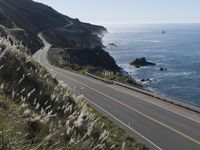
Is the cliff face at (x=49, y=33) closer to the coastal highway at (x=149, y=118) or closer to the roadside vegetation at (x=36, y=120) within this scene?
the coastal highway at (x=149, y=118)

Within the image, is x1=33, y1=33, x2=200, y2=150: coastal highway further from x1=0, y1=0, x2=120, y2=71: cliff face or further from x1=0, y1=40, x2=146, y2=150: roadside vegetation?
x1=0, y1=0, x2=120, y2=71: cliff face

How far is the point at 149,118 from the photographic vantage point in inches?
1145

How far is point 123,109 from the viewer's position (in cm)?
3266

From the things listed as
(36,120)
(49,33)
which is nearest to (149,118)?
(36,120)

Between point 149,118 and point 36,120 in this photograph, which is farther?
point 149,118

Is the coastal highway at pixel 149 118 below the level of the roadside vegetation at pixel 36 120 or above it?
below

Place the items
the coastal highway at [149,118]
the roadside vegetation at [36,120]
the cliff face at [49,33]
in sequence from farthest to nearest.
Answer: the cliff face at [49,33] → the coastal highway at [149,118] → the roadside vegetation at [36,120]

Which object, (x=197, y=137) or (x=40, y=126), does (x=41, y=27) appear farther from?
(x=40, y=126)

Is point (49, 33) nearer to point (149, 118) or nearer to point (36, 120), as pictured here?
point (149, 118)

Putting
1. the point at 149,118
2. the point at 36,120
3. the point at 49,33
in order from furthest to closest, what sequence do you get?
the point at 49,33
the point at 149,118
the point at 36,120

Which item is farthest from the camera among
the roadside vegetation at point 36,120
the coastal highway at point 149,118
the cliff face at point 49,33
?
the cliff face at point 49,33

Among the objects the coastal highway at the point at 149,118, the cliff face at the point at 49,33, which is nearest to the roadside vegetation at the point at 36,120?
the coastal highway at the point at 149,118

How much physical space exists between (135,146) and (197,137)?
5.86m

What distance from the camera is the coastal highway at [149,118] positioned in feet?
74.3
